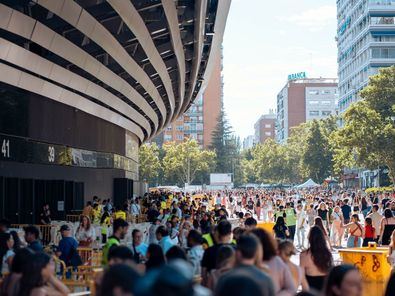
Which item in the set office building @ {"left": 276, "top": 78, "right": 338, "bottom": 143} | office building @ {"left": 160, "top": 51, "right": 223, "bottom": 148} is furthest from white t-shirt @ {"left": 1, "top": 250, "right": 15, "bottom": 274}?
office building @ {"left": 276, "top": 78, "right": 338, "bottom": 143}

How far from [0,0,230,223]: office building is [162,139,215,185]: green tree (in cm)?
9680

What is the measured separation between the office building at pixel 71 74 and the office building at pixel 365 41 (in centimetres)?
7175

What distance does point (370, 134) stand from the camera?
204 ft

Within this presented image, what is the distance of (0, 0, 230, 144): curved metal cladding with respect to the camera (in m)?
21.2

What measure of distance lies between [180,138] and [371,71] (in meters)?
80.5

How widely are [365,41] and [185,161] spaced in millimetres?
40305

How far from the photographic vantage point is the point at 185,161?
138250mm

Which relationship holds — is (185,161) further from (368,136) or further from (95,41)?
(95,41)

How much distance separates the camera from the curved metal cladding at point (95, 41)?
2123 cm

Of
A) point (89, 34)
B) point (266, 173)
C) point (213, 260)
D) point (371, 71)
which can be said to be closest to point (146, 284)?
point (213, 260)

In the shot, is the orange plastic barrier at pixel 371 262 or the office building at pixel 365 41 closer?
the orange plastic barrier at pixel 371 262

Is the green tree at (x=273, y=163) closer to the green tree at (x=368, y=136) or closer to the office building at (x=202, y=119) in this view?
the office building at (x=202, y=119)

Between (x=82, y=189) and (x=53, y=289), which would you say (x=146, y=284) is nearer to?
(x=53, y=289)

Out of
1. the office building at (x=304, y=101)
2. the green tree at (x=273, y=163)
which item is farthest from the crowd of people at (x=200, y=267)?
the office building at (x=304, y=101)
